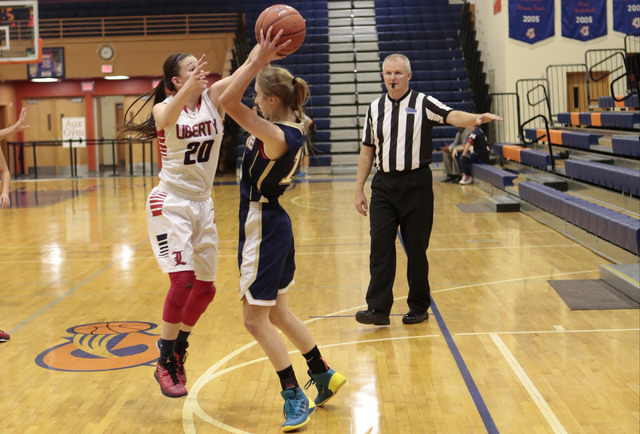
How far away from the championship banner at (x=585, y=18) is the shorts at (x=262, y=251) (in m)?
14.5

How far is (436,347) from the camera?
168 inches

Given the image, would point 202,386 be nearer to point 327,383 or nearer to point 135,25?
point 327,383

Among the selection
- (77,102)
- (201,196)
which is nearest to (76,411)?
(201,196)

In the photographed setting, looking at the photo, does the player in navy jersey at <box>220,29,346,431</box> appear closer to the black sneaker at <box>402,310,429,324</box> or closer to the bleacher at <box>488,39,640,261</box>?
the black sneaker at <box>402,310,429,324</box>

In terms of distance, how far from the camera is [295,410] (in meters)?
3.15

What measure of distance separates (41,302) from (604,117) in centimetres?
909

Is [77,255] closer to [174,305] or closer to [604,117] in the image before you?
[174,305]

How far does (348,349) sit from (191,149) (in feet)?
4.91

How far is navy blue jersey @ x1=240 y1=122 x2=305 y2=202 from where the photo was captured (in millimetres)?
3039

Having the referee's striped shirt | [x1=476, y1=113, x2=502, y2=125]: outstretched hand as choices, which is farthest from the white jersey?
the referee's striped shirt

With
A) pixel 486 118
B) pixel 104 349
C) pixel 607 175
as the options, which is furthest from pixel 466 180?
pixel 104 349

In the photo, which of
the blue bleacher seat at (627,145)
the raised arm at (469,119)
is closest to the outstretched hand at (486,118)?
the raised arm at (469,119)

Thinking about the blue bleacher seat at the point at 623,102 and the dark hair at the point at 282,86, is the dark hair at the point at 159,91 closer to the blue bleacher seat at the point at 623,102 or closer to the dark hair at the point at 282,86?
the dark hair at the point at 282,86

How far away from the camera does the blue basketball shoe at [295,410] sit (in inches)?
123
